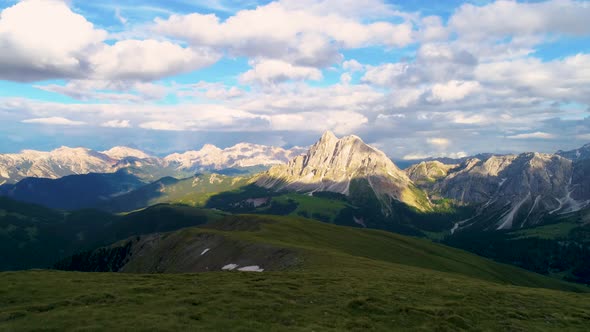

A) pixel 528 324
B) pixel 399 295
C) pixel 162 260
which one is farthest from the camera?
pixel 162 260

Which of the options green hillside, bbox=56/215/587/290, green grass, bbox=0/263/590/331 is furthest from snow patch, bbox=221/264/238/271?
green grass, bbox=0/263/590/331

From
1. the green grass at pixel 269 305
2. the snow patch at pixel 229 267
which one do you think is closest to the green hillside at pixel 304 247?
the snow patch at pixel 229 267

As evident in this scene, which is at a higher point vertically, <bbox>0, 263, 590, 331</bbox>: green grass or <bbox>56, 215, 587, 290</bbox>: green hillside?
<bbox>0, 263, 590, 331</bbox>: green grass

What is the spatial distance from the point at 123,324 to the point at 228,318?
31.7 feet

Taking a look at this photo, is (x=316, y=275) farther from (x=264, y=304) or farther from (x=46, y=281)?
(x=46, y=281)

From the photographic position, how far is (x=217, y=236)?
12988 cm

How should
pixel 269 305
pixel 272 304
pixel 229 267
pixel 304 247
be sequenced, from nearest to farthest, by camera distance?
pixel 269 305, pixel 272 304, pixel 229 267, pixel 304 247

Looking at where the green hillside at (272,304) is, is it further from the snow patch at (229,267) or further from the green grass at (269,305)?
the snow patch at (229,267)

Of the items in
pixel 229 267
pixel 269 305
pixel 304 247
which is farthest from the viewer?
pixel 304 247

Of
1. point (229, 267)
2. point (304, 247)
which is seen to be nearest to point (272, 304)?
point (229, 267)

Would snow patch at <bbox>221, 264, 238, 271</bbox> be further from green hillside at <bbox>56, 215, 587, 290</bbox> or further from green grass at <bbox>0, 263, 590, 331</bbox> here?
green grass at <bbox>0, 263, 590, 331</bbox>

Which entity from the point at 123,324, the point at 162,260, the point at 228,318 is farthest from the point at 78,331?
the point at 162,260

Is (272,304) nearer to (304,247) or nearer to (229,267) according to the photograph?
(229,267)

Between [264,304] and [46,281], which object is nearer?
[264,304]
